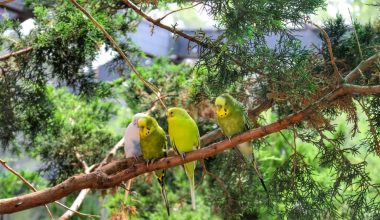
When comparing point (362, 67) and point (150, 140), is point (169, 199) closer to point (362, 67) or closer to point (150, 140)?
point (150, 140)

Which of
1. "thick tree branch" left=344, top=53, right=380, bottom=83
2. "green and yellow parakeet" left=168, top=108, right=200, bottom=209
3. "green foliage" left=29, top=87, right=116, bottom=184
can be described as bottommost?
"green and yellow parakeet" left=168, top=108, right=200, bottom=209

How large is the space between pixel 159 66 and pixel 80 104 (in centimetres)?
48

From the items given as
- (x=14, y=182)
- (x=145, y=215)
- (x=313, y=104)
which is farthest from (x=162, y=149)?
(x=14, y=182)

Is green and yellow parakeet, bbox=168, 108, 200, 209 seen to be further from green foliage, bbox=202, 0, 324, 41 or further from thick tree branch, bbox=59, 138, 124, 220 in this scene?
thick tree branch, bbox=59, 138, 124, 220

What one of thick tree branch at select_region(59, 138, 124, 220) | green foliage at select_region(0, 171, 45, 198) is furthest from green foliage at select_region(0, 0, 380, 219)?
green foliage at select_region(0, 171, 45, 198)

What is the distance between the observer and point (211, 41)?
142 cm

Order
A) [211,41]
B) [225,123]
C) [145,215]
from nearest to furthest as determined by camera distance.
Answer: [211,41] < [225,123] < [145,215]

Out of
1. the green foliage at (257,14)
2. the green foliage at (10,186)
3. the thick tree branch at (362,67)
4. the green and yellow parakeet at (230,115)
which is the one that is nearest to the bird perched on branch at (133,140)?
the green and yellow parakeet at (230,115)

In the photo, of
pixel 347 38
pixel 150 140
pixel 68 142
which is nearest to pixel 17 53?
pixel 68 142

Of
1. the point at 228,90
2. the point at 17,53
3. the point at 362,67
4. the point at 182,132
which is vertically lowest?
the point at 182,132

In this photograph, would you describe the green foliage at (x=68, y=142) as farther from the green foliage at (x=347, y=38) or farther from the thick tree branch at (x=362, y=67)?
the thick tree branch at (x=362, y=67)

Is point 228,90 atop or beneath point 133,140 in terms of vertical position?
atop

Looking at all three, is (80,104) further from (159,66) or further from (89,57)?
(89,57)

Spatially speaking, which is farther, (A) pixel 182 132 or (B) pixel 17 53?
(B) pixel 17 53
